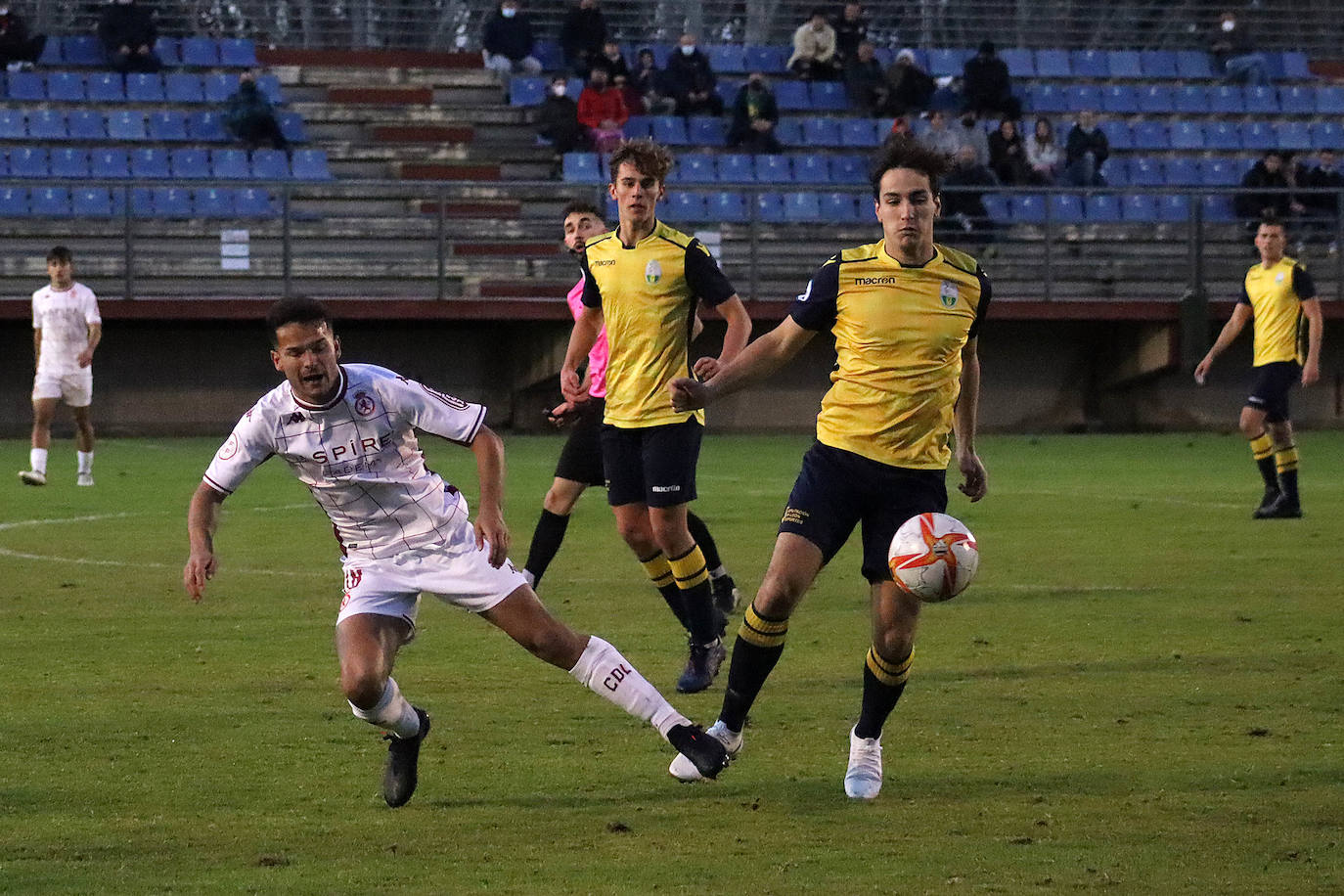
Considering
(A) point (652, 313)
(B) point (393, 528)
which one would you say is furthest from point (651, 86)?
(B) point (393, 528)

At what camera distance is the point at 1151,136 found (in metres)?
28.8

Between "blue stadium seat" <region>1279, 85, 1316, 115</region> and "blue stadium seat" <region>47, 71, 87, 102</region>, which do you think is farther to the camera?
"blue stadium seat" <region>1279, 85, 1316, 115</region>

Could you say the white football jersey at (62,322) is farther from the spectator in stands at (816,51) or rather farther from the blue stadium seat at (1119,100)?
the blue stadium seat at (1119,100)

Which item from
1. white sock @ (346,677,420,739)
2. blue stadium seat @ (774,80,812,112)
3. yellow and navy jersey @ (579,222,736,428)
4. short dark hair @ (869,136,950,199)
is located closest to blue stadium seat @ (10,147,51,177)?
blue stadium seat @ (774,80,812,112)

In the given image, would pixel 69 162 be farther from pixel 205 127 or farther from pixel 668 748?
pixel 668 748

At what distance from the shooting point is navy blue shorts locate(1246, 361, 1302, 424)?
570 inches

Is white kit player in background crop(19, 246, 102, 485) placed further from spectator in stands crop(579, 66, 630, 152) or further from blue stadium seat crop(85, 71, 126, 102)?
spectator in stands crop(579, 66, 630, 152)

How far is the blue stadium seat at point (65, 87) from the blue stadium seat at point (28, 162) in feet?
4.02

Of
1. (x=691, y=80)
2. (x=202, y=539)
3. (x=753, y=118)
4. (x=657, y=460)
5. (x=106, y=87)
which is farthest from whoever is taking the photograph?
(x=691, y=80)

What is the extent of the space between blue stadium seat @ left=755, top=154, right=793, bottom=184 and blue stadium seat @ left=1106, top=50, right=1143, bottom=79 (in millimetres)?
6188

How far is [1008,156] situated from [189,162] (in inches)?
412

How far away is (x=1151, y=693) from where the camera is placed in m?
7.68

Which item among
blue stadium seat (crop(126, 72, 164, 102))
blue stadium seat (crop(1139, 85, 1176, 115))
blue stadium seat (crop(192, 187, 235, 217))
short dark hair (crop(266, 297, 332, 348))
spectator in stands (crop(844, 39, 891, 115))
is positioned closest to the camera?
short dark hair (crop(266, 297, 332, 348))

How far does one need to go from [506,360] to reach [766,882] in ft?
64.7
